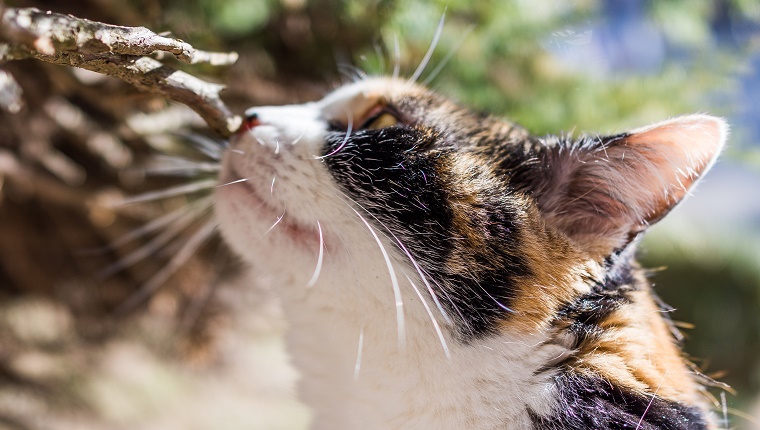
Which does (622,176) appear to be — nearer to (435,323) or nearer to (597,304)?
(597,304)

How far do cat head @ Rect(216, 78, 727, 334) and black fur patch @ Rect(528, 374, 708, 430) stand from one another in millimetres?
92

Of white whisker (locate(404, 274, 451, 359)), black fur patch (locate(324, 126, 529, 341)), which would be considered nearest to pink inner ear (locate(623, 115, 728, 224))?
black fur patch (locate(324, 126, 529, 341))

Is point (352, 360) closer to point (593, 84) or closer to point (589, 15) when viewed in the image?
point (589, 15)

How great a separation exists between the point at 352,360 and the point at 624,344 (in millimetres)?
351

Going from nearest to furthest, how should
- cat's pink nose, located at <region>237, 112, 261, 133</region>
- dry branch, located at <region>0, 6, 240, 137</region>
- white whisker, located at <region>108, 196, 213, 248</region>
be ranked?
dry branch, located at <region>0, 6, 240, 137</region>, cat's pink nose, located at <region>237, 112, 261, 133</region>, white whisker, located at <region>108, 196, 213, 248</region>

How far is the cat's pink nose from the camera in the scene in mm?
740

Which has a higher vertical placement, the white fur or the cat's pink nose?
the cat's pink nose

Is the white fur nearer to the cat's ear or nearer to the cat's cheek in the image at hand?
the cat's cheek

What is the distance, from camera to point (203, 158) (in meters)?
1.34

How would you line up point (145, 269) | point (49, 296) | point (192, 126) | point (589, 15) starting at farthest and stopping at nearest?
point (145, 269), point (49, 296), point (192, 126), point (589, 15)

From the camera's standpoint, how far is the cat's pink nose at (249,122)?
74 centimetres

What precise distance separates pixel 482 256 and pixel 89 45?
452 millimetres

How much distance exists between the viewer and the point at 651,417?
667 millimetres

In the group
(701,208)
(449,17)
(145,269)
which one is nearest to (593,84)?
(449,17)
